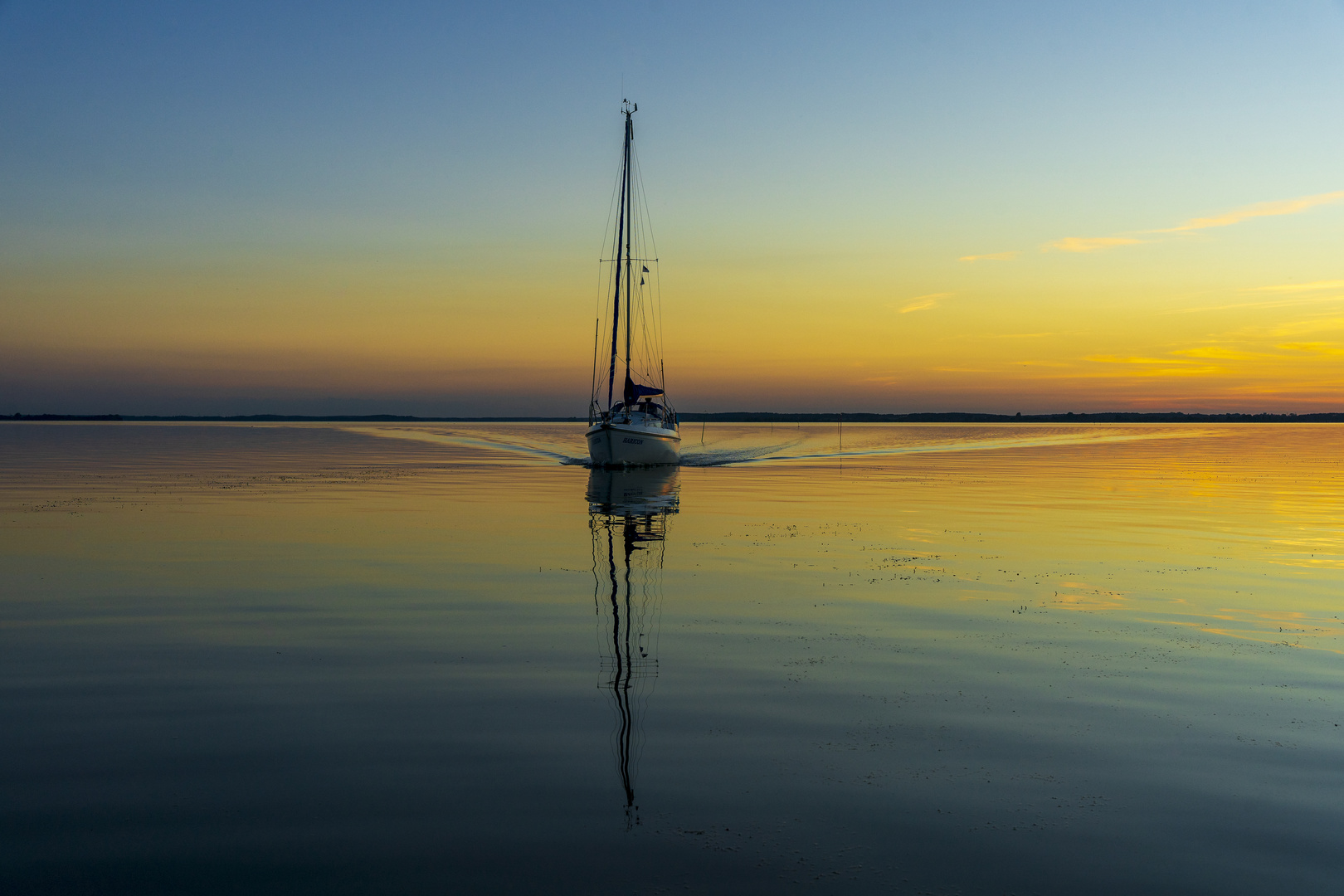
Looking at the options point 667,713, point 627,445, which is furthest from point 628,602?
point 627,445

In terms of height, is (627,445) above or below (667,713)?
above

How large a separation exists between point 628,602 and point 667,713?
19.9ft

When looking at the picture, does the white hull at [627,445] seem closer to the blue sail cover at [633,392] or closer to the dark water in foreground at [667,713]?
the blue sail cover at [633,392]

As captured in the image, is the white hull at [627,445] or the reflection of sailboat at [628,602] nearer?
the reflection of sailboat at [628,602]

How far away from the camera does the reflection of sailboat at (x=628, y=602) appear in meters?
9.80

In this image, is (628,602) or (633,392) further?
(633,392)

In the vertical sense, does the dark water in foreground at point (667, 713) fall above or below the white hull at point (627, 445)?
below

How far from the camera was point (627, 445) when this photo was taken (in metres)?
53.1

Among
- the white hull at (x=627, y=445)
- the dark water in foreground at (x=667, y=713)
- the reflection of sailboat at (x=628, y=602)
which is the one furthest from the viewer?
the white hull at (x=627, y=445)

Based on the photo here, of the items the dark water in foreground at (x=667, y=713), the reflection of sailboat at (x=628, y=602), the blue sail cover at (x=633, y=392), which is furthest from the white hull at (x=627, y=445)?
the dark water in foreground at (x=667, y=713)

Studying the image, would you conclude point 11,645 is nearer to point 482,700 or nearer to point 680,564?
point 482,700

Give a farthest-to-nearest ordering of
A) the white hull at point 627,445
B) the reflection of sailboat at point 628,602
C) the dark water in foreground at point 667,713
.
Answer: the white hull at point 627,445 < the reflection of sailboat at point 628,602 < the dark water in foreground at point 667,713

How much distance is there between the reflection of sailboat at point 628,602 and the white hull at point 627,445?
14938 millimetres

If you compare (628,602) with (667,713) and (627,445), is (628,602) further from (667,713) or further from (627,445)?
(627,445)
